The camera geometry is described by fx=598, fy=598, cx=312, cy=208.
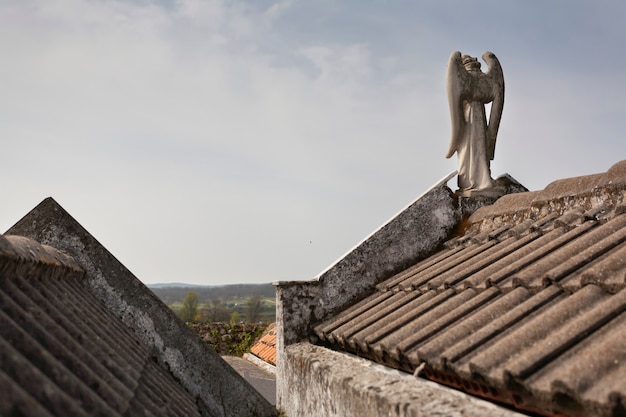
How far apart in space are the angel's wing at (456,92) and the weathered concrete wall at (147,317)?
11.3 feet

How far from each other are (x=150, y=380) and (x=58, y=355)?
4.42 feet

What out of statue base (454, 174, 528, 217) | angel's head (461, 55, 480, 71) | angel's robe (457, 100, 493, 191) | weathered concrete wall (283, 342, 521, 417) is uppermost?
angel's head (461, 55, 480, 71)

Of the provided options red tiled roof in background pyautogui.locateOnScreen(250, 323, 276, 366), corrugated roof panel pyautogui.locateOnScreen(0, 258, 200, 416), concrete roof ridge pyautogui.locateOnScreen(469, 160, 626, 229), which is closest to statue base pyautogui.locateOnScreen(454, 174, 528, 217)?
concrete roof ridge pyautogui.locateOnScreen(469, 160, 626, 229)

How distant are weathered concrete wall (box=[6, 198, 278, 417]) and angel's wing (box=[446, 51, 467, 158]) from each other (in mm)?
3443

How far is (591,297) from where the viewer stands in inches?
100

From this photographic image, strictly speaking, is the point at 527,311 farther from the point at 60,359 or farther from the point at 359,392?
the point at 60,359

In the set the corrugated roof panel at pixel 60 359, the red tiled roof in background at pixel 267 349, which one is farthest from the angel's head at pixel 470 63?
the red tiled roof in background at pixel 267 349

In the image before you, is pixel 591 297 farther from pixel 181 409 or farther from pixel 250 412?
pixel 250 412

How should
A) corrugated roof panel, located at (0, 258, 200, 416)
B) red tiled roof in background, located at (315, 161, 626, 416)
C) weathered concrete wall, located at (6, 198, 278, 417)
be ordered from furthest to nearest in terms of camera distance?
weathered concrete wall, located at (6, 198, 278, 417), red tiled roof in background, located at (315, 161, 626, 416), corrugated roof panel, located at (0, 258, 200, 416)

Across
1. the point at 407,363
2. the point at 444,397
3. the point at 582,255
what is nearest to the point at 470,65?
the point at 582,255

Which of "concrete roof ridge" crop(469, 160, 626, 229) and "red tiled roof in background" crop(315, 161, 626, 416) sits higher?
"concrete roof ridge" crop(469, 160, 626, 229)

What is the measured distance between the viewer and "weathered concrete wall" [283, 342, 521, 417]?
8.01ft

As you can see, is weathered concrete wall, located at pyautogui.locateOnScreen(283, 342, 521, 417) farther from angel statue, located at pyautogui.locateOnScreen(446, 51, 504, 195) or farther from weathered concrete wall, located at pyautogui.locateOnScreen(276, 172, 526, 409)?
angel statue, located at pyautogui.locateOnScreen(446, 51, 504, 195)

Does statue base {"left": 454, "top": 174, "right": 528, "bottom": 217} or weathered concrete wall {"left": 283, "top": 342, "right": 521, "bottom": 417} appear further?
statue base {"left": 454, "top": 174, "right": 528, "bottom": 217}
